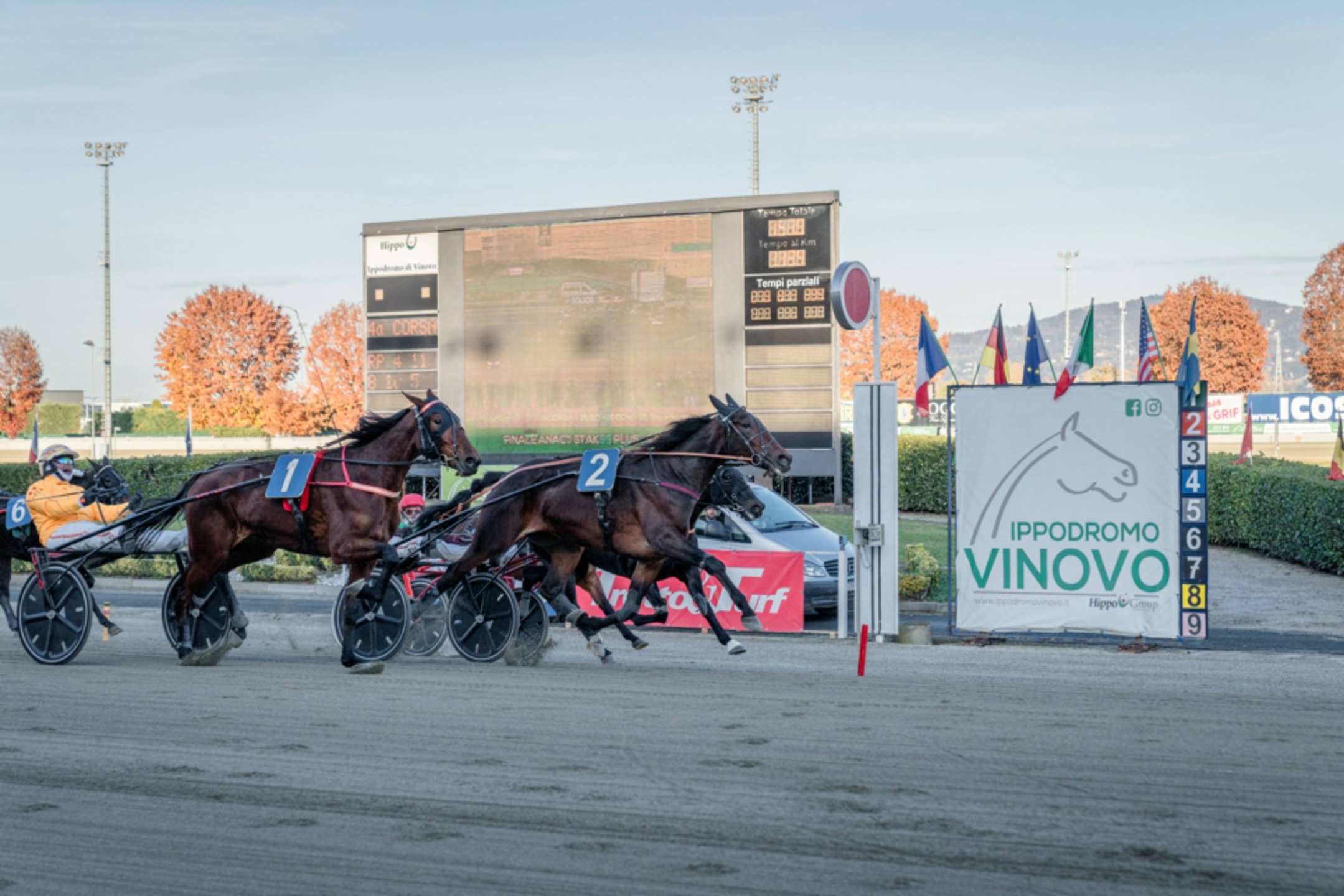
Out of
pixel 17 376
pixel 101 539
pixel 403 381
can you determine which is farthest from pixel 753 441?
pixel 17 376

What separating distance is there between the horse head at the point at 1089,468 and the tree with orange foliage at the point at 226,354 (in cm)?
5579

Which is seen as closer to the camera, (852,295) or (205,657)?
(205,657)

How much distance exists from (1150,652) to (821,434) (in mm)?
9817

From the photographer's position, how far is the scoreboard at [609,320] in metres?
20.1

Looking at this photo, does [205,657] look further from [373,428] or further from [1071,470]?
[1071,470]

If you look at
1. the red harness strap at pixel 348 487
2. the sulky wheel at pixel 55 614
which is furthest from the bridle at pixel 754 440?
the sulky wheel at pixel 55 614

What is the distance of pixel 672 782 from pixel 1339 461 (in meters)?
15.3

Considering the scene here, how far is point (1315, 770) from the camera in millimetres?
5961

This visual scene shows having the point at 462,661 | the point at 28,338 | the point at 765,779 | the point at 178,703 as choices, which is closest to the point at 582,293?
the point at 462,661

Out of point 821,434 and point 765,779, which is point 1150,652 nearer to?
point 765,779

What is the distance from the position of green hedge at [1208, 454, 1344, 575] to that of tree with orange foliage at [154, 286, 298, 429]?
4926cm

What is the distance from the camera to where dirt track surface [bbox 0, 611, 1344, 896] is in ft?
15.3

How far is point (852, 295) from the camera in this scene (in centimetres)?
1178

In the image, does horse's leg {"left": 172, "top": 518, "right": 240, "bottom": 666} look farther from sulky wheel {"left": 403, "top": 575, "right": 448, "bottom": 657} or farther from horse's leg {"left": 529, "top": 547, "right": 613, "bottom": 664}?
horse's leg {"left": 529, "top": 547, "right": 613, "bottom": 664}
